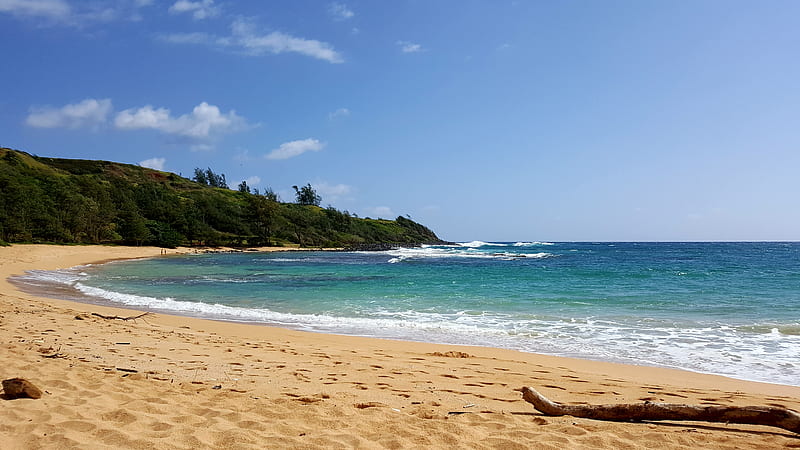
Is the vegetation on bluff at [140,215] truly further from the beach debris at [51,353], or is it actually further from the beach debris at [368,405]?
the beach debris at [368,405]

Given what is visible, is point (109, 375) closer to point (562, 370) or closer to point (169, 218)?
point (562, 370)

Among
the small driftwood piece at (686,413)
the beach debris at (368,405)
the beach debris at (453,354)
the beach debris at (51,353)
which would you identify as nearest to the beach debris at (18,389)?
the beach debris at (51,353)

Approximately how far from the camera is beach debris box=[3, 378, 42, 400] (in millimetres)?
4527

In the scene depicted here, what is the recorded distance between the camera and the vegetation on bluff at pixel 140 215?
53.8m

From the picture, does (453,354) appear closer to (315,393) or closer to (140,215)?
(315,393)

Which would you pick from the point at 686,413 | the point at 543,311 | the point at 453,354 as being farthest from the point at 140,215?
the point at 686,413

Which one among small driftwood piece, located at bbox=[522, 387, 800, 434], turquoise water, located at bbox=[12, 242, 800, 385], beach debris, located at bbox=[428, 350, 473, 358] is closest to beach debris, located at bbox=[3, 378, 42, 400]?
small driftwood piece, located at bbox=[522, 387, 800, 434]

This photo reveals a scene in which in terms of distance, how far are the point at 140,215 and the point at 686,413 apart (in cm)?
8305

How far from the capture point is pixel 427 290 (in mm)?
21672

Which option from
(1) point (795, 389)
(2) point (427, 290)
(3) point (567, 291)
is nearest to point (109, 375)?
(1) point (795, 389)

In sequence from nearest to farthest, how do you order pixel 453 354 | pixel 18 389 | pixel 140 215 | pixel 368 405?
pixel 18 389
pixel 368 405
pixel 453 354
pixel 140 215

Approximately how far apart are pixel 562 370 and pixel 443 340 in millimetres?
3613

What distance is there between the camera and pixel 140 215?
74.1m

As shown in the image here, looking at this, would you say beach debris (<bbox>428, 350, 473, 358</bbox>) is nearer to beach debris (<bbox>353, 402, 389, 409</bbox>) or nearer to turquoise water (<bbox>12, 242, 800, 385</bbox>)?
turquoise water (<bbox>12, 242, 800, 385</bbox>)
